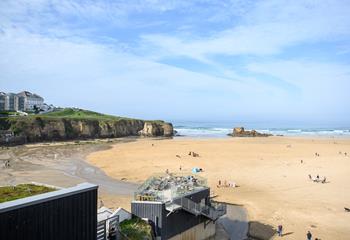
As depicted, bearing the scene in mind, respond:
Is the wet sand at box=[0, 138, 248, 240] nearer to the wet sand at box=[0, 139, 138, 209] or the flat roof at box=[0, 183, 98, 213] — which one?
the wet sand at box=[0, 139, 138, 209]

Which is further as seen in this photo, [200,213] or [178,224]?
[200,213]

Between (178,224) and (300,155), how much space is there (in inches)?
1702

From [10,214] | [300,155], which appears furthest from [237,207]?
[300,155]

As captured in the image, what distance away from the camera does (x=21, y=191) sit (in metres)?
11.8

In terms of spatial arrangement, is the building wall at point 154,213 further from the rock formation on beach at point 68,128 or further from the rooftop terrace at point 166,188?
the rock formation on beach at point 68,128

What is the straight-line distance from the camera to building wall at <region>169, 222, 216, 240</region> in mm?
17453

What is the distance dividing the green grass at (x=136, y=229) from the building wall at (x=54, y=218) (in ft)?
11.2

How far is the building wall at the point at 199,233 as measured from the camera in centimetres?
1745

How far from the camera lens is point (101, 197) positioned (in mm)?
27641

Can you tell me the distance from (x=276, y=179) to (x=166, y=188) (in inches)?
823

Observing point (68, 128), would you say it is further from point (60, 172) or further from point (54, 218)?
point (54, 218)

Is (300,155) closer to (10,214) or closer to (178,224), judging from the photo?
(178,224)

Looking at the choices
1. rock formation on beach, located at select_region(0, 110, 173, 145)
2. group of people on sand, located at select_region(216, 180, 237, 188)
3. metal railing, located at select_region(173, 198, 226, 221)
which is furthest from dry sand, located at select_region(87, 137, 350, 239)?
rock formation on beach, located at select_region(0, 110, 173, 145)

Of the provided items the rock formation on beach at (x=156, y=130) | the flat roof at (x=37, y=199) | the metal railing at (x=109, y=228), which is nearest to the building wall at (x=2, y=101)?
the rock formation on beach at (x=156, y=130)
